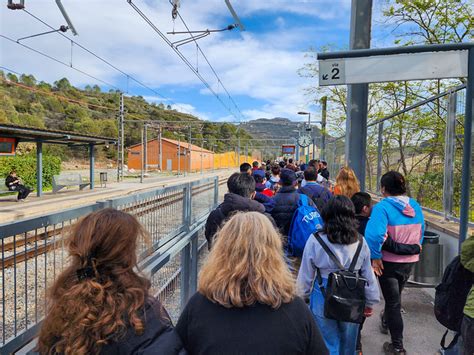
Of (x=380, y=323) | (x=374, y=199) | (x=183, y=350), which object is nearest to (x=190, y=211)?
(x=380, y=323)

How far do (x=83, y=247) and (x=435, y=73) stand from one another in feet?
9.81

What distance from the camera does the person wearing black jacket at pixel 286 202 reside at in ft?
16.8

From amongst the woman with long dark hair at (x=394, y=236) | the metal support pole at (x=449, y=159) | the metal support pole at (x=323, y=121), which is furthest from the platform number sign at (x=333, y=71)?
the metal support pole at (x=323, y=121)

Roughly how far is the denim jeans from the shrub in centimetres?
2634

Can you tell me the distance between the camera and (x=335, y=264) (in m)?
3.07

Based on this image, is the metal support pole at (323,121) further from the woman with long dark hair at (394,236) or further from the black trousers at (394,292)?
the black trousers at (394,292)

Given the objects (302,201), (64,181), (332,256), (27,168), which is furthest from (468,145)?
(27,168)

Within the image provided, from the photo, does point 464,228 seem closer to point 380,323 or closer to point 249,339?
point 380,323

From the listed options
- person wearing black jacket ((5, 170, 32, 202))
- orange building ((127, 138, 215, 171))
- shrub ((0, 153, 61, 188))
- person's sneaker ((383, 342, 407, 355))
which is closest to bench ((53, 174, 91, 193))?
shrub ((0, 153, 61, 188))

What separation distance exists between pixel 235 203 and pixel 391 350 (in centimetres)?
219

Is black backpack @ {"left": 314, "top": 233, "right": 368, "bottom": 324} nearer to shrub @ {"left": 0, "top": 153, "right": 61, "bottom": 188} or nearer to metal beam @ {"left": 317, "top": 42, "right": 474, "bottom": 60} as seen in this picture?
metal beam @ {"left": 317, "top": 42, "right": 474, "bottom": 60}

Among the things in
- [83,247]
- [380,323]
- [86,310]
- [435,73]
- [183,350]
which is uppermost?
[435,73]

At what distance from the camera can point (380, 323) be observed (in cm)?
468

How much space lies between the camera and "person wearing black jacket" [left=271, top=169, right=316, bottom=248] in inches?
201
